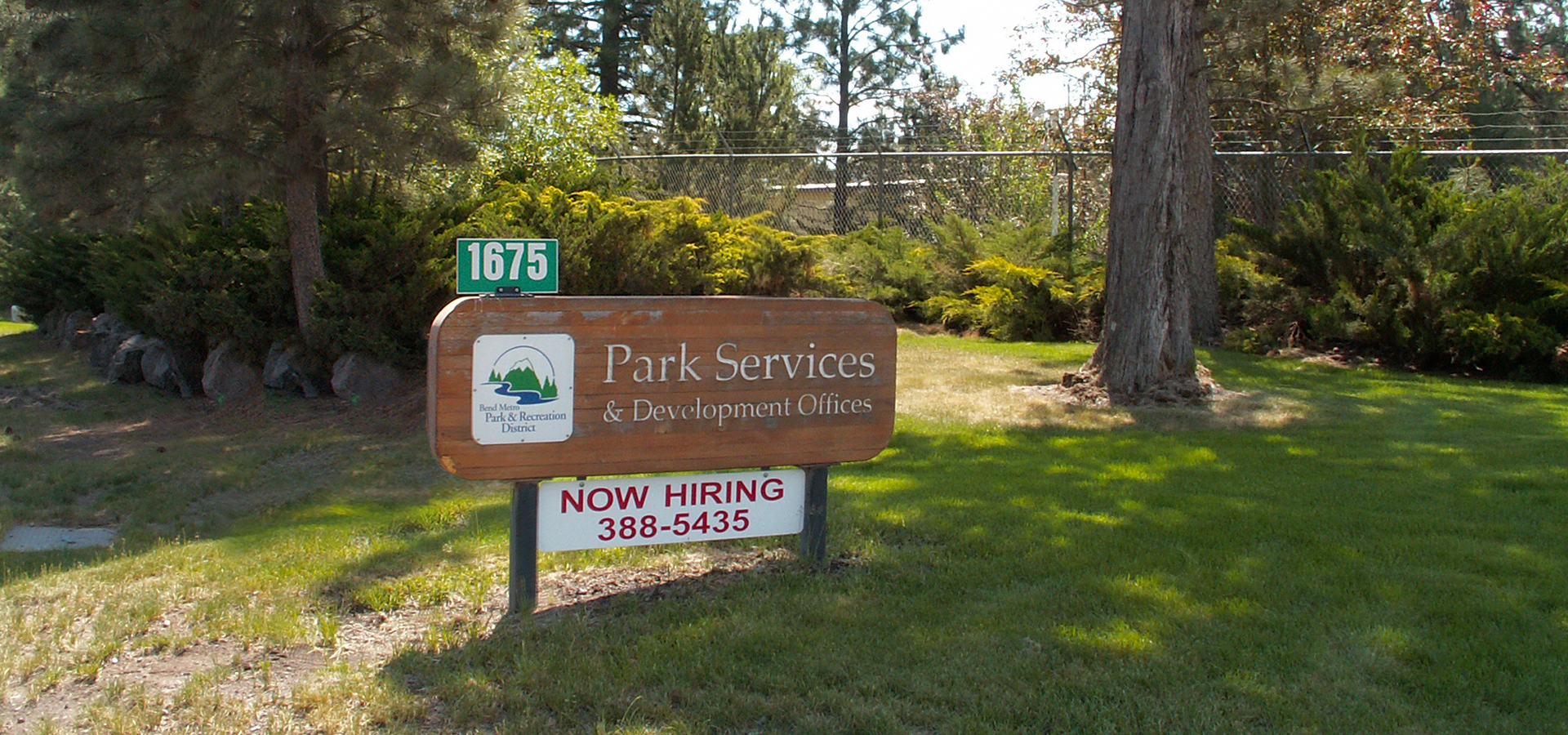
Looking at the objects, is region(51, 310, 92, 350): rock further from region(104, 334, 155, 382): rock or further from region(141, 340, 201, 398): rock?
region(141, 340, 201, 398): rock

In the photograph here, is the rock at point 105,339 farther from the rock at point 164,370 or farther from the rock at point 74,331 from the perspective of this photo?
the rock at point 74,331

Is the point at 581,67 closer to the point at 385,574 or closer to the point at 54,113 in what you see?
the point at 54,113

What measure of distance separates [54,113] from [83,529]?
4.88 meters

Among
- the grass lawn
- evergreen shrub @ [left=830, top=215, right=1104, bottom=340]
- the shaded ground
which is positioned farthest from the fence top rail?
the shaded ground

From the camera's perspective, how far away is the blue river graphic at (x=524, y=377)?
426 cm

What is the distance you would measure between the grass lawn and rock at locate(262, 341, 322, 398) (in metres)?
3.49

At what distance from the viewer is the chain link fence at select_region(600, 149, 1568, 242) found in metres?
14.9

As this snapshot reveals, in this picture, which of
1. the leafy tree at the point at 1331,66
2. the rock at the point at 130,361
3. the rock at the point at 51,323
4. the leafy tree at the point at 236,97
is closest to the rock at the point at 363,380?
the leafy tree at the point at 236,97

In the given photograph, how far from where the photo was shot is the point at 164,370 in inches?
503

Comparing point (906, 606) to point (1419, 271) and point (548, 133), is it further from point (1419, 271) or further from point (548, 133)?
point (548, 133)

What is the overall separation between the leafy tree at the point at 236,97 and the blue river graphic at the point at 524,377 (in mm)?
6640

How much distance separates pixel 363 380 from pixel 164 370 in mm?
3277

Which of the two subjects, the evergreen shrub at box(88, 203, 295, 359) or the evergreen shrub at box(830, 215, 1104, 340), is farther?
the evergreen shrub at box(830, 215, 1104, 340)

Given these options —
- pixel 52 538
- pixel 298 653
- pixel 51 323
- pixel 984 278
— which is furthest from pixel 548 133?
pixel 298 653
